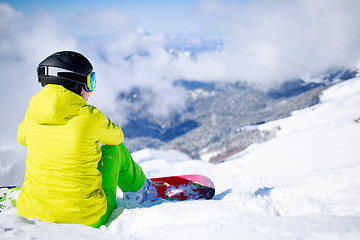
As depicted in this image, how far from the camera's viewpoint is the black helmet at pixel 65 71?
269 centimetres

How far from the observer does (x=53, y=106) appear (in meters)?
2.47

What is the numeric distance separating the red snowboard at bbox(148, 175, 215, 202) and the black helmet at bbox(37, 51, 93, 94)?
116 inches

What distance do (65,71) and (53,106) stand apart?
0.52 m

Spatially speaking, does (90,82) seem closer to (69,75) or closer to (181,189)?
(69,75)

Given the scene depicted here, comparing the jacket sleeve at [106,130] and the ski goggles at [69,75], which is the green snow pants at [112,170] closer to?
the jacket sleeve at [106,130]

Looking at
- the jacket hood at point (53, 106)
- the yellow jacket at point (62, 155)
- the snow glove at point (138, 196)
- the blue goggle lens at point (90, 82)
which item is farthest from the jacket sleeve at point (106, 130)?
the snow glove at point (138, 196)

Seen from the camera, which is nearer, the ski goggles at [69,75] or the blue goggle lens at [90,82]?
the ski goggles at [69,75]

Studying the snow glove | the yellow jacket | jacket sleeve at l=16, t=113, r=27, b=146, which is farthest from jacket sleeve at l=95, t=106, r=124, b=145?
the snow glove

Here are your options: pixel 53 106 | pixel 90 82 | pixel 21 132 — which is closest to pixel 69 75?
pixel 90 82

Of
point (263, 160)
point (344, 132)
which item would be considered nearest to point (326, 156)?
point (263, 160)

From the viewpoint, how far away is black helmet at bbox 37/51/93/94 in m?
2.69

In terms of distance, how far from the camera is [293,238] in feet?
7.52

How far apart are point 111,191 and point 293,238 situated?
8.19 ft

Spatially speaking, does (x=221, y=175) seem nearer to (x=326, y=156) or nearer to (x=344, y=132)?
(x=326, y=156)
